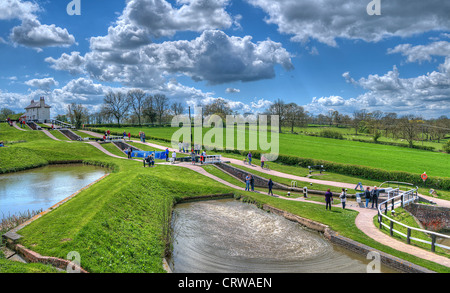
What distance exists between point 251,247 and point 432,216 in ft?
48.6

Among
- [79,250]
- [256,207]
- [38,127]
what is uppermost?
[38,127]

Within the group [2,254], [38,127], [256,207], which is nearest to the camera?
[2,254]

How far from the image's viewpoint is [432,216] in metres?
19.6

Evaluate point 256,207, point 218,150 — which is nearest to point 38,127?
point 218,150

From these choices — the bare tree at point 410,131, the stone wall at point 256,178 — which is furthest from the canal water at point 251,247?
the bare tree at point 410,131

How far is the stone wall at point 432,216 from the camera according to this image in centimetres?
1927

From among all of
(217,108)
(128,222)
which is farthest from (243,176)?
(217,108)

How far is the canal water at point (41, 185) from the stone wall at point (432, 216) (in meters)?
25.0

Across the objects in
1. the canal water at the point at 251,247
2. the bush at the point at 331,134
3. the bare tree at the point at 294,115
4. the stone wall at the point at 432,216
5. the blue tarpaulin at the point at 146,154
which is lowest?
the stone wall at the point at 432,216

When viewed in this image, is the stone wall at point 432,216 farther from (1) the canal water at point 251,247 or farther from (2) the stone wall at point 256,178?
(1) the canal water at point 251,247

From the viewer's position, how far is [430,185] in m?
25.6
